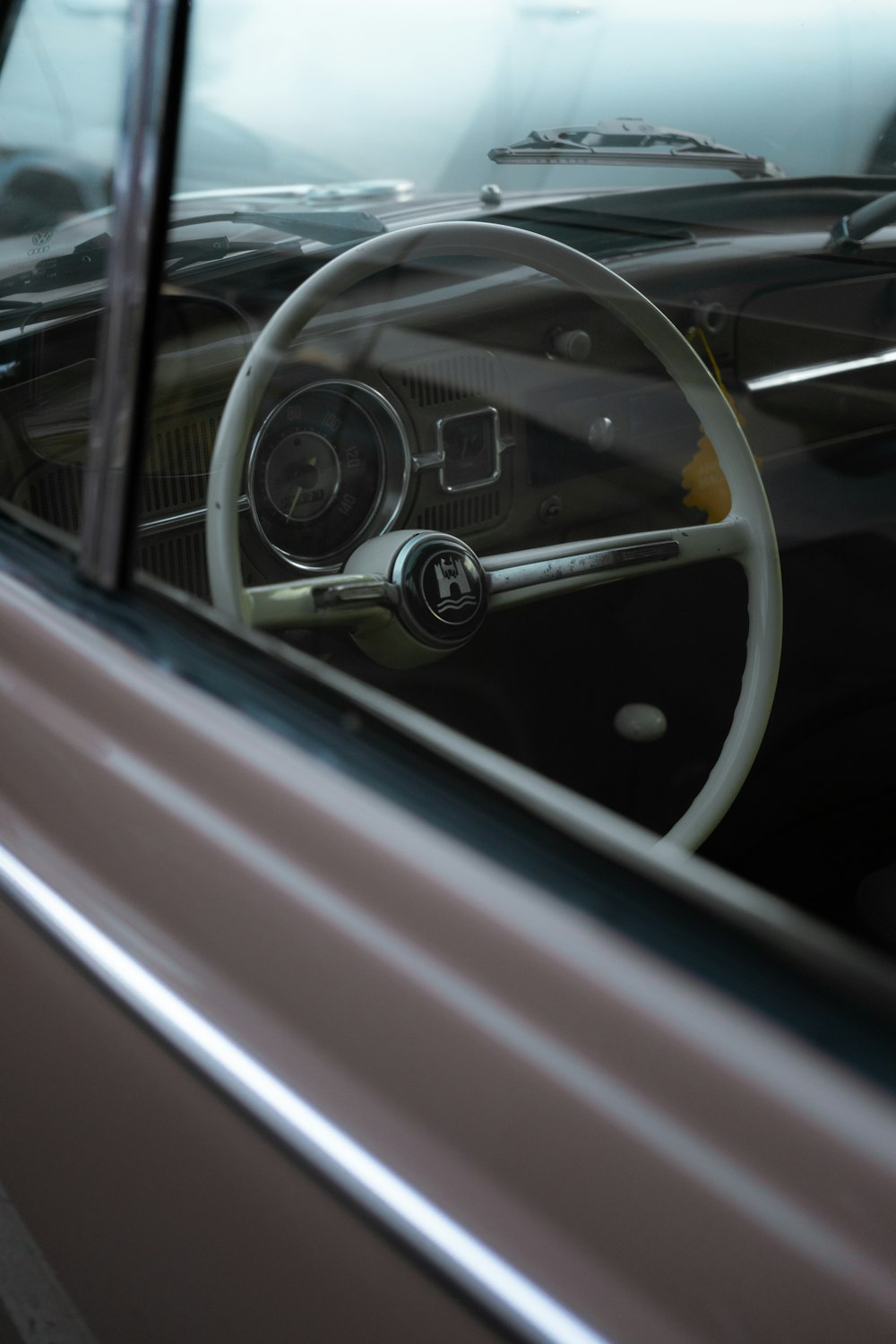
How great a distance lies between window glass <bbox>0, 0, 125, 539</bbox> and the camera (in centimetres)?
108

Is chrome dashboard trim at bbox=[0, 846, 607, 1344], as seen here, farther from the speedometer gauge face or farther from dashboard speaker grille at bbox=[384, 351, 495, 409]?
dashboard speaker grille at bbox=[384, 351, 495, 409]

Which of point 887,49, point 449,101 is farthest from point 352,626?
point 887,49

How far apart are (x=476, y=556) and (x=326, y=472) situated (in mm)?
243

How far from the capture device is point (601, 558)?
1536mm

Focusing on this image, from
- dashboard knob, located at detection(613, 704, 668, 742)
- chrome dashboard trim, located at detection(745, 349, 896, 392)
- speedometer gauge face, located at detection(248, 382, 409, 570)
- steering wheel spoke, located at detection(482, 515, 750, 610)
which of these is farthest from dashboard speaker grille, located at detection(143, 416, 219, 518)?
chrome dashboard trim, located at detection(745, 349, 896, 392)

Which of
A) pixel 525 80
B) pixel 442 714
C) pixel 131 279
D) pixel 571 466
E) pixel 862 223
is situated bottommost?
pixel 442 714

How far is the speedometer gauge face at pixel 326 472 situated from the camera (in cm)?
146

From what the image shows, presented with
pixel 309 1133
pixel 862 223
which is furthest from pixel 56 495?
pixel 862 223

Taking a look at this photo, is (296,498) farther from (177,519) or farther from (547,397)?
(547,397)

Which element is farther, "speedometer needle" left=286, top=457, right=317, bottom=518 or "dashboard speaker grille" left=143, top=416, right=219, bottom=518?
"speedometer needle" left=286, top=457, right=317, bottom=518

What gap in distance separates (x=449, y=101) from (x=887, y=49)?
0.87 meters

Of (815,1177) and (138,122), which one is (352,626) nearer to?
(138,122)

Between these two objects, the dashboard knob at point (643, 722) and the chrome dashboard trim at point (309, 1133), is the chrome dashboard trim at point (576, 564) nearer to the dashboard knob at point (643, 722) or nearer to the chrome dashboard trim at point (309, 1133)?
the dashboard knob at point (643, 722)

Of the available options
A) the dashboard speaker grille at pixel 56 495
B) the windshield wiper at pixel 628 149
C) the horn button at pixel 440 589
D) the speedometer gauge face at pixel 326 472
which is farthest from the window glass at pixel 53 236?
the windshield wiper at pixel 628 149
